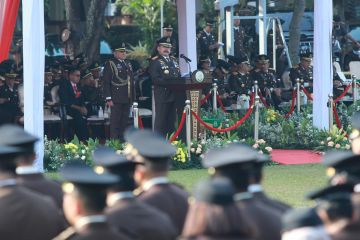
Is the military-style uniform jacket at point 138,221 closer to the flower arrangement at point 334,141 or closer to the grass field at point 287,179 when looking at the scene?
the grass field at point 287,179

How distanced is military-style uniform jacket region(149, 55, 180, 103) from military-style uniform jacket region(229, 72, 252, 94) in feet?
16.9

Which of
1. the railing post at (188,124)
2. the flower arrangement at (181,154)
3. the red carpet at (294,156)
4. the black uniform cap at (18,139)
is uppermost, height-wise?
the black uniform cap at (18,139)

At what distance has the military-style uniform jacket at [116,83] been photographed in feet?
80.4

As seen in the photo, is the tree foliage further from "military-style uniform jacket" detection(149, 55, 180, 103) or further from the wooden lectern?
the wooden lectern

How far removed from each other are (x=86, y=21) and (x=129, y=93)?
708cm

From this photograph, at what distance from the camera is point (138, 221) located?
8.37 metres

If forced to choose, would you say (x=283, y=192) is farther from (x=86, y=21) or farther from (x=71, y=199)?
(x=86, y=21)

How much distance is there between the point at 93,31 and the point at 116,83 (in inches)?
236

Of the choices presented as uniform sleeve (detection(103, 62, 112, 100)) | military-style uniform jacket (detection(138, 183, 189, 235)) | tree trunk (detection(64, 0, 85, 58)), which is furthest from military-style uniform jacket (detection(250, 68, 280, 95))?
military-style uniform jacket (detection(138, 183, 189, 235))

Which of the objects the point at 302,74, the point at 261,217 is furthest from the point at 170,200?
the point at 302,74

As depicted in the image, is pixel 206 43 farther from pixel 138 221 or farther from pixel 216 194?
pixel 216 194

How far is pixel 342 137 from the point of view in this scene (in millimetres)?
23141

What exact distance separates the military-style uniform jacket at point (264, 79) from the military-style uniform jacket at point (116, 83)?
5.44m

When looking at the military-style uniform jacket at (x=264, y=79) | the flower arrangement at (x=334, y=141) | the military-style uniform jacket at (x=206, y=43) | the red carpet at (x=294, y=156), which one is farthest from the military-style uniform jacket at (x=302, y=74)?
the flower arrangement at (x=334, y=141)
